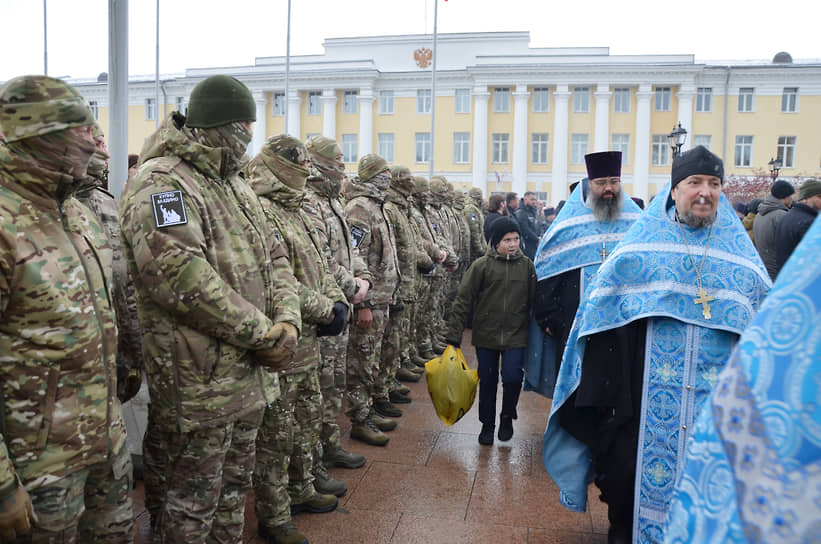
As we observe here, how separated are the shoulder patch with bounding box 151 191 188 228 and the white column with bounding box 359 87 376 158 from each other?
38.6m

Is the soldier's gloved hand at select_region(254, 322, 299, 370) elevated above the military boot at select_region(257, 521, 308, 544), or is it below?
above

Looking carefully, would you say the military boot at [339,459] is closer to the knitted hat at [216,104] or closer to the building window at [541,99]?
the knitted hat at [216,104]

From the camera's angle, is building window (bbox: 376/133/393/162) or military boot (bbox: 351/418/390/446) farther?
building window (bbox: 376/133/393/162)

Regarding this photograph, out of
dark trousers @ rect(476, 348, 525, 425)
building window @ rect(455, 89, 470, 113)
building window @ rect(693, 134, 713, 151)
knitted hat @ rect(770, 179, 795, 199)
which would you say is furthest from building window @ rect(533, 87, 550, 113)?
dark trousers @ rect(476, 348, 525, 425)

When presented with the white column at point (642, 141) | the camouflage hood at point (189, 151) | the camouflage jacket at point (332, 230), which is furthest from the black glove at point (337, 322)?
the white column at point (642, 141)

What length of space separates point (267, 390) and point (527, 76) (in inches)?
1522

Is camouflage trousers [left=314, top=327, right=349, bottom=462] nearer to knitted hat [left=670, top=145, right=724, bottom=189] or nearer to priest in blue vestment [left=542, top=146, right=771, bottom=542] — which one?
priest in blue vestment [left=542, top=146, right=771, bottom=542]

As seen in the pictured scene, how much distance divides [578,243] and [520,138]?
3550 centimetres

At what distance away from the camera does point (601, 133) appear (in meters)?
38.2

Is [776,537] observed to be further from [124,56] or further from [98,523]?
[124,56]

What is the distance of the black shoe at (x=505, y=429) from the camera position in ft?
17.0

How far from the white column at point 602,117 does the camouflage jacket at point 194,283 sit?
3806cm

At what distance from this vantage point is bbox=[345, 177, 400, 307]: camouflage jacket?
530 centimetres

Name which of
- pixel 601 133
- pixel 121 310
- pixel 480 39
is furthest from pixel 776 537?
pixel 480 39
